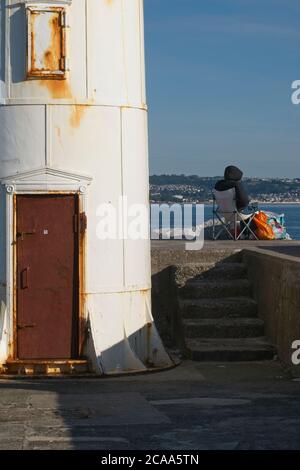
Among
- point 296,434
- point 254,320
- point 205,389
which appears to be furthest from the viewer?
point 254,320

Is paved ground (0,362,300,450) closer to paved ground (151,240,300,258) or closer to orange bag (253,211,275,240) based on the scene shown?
paved ground (151,240,300,258)

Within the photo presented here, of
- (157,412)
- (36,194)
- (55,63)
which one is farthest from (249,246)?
(157,412)

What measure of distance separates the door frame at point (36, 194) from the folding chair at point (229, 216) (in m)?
7.23

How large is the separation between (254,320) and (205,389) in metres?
3.65

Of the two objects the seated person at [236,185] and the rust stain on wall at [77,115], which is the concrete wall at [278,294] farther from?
the seated person at [236,185]

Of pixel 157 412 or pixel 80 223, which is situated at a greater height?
pixel 80 223

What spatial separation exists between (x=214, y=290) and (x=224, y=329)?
0.92 metres

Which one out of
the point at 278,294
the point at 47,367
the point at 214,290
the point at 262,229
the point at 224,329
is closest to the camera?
the point at 47,367

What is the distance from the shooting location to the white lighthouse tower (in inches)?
533

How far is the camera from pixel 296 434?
8.36 m

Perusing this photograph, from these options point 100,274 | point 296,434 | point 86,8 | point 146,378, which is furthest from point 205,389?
point 86,8

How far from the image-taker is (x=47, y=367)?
13492 mm

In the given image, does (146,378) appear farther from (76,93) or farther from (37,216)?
(76,93)

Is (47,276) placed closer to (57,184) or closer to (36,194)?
(36,194)
